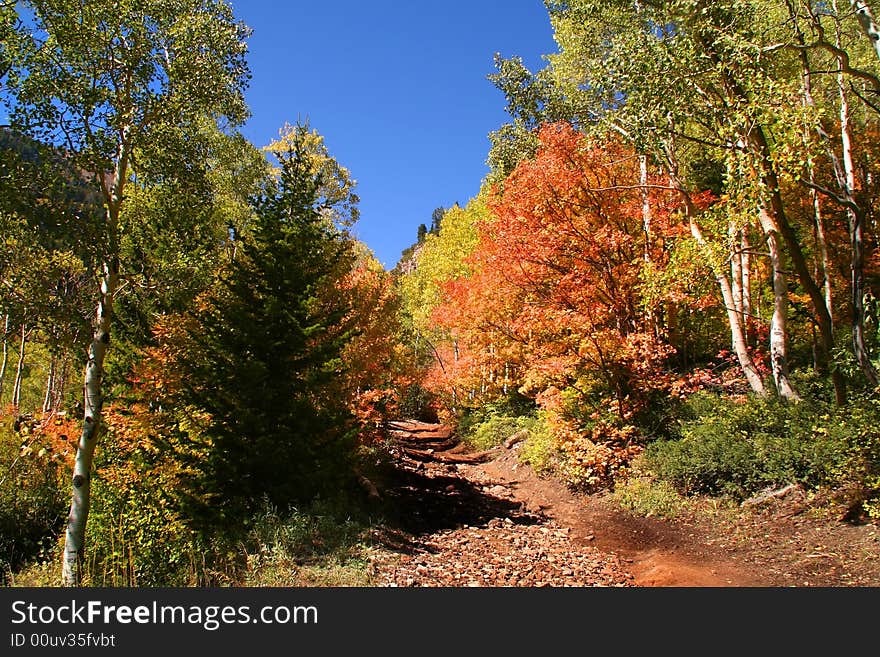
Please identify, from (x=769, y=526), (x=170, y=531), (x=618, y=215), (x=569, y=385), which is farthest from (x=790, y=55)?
(x=170, y=531)

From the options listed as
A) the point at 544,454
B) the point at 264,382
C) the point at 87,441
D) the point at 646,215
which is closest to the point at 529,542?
the point at 544,454

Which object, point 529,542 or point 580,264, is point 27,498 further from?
point 580,264

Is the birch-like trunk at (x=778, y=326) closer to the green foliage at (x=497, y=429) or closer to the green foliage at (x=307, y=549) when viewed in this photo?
the green foliage at (x=307, y=549)

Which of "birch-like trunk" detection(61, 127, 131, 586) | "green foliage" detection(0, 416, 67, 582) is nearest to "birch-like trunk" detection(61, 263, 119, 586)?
"birch-like trunk" detection(61, 127, 131, 586)

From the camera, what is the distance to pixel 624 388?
40.7ft

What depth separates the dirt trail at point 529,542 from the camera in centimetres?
710

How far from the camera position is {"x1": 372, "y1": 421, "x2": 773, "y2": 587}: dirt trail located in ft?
23.3

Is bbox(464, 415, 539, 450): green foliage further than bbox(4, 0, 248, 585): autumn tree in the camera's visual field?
Yes

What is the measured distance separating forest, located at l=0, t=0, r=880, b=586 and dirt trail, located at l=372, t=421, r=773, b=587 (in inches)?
27.1

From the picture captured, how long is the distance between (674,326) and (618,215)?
11.8 feet

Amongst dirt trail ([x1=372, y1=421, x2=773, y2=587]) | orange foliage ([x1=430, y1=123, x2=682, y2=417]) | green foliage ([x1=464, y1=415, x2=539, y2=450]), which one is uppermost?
orange foliage ([x1=430, y1=123, x2=682, y2=417])

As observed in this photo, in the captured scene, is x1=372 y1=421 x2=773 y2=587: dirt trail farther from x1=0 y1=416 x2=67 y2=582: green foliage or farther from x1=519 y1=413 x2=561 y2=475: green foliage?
x1=0 y1=416 x2=67 y2=582: green foliage

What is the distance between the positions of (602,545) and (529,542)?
1.32 meters

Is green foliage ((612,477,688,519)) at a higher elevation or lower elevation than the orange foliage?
lower
